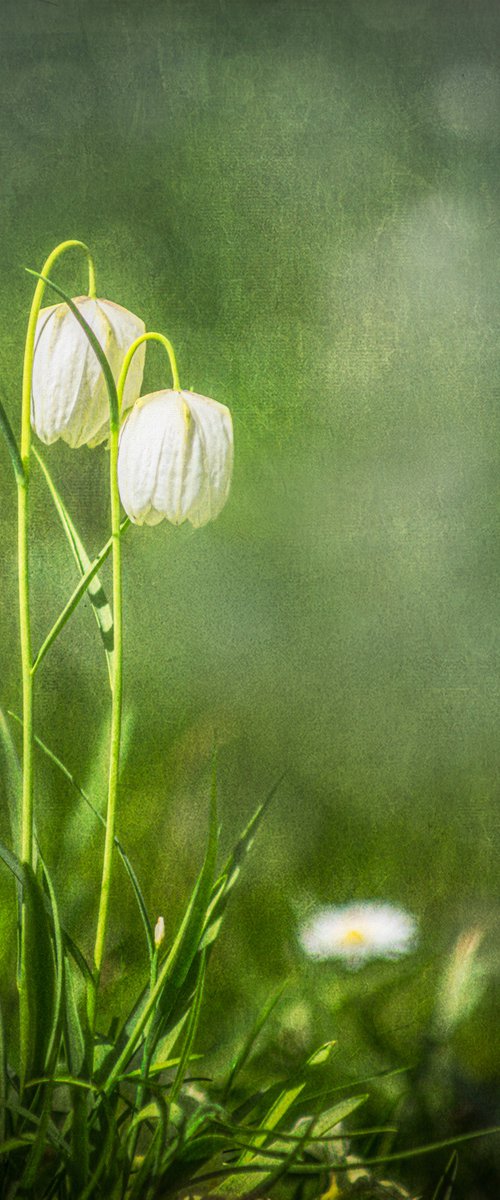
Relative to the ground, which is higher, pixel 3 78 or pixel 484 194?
pixel 3 78

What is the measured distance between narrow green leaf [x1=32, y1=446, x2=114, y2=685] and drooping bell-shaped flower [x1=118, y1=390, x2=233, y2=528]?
9cm

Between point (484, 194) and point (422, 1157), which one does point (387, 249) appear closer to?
point (484, 194)

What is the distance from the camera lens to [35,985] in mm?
1071

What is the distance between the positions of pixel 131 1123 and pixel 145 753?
1.30ft

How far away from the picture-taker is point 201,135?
3.76 feet

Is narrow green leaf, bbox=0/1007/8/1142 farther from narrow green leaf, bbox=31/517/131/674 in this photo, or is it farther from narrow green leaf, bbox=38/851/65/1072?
narrow green leaf, bbox=31/517/131/674

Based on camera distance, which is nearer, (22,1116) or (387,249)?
(22,1116)

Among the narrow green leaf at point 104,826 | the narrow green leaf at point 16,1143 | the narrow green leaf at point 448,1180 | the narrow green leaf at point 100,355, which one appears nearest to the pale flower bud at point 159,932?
the narrow green leaf at point 104,826

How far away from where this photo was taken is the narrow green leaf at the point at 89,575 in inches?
44.1

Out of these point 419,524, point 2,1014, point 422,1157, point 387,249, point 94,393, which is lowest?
point 422,1157

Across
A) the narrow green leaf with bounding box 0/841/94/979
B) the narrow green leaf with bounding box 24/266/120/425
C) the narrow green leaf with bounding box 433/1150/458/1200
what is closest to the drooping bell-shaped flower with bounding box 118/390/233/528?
the narrow green leaf with bounding box 24/266/120/425

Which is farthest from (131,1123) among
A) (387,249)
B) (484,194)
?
(484,194)

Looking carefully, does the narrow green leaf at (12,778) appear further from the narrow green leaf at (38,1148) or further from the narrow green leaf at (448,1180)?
the narrow green leaf at (448,1180)

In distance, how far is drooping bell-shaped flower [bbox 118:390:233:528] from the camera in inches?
40.7
